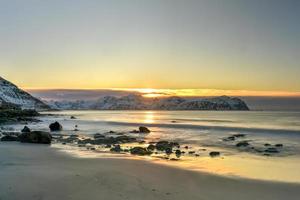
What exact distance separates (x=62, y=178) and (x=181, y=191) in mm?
4941

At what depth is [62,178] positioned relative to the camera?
1638cm

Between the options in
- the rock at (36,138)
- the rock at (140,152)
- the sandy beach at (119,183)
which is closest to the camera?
the sandy beach at (119,183)

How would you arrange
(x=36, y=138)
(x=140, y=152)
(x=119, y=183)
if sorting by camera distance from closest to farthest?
(x=119, y=183), (x=140, y=152), (x=36, y=138)

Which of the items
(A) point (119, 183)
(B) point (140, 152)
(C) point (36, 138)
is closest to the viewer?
(A) point (119, 183)

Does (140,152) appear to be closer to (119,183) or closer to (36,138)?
(36,138)

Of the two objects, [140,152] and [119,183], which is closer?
[119,183]

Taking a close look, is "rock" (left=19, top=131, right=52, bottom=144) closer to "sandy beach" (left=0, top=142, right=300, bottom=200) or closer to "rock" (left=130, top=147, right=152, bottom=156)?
"rock" (left=130, top=147, right=152, bottom=156)

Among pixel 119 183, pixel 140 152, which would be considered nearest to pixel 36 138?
pixel 140 152

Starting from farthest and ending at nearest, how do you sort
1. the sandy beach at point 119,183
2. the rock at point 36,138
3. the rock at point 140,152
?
the rock at point 36,138 → the rock at point 140,152 → the sandy beach at point 119,183

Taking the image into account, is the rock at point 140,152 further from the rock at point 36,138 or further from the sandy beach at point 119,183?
the rock at point 36,138

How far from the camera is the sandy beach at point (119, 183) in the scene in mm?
14133

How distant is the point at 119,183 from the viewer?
630 inches

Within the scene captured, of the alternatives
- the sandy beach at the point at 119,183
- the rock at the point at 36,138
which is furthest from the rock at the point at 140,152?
the rock at the point at 36,138

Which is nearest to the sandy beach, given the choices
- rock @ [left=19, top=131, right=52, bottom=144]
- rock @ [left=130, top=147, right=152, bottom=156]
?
rock @ [left=130, top=147, right=152, bottom=156]
